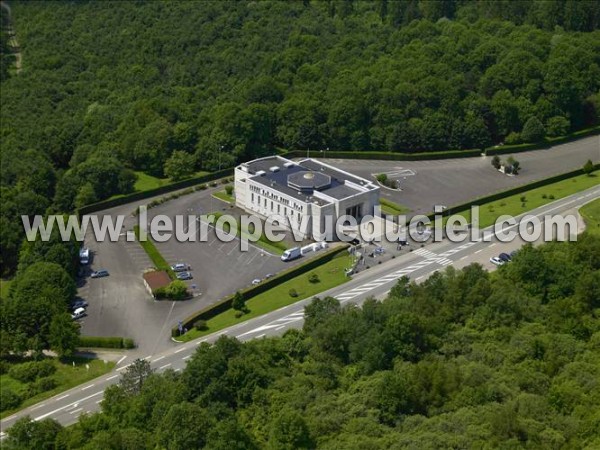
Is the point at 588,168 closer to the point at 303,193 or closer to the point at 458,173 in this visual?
the point at 458,173

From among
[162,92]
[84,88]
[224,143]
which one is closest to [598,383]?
[224,143]

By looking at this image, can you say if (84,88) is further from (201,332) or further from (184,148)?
(201,332)

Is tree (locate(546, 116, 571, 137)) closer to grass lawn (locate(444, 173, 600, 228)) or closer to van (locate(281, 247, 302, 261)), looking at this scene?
grass lawn (locate(444, 173, 600, 228))

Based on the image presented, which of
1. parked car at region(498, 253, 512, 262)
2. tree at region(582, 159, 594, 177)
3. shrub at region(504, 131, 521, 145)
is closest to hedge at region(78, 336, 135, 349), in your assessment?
parked car at region(498, 253, 512, 262)

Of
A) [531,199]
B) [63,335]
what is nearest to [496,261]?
[531,199]

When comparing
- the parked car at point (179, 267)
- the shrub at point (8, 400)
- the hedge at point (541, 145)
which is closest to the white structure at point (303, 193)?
the parked car at point (179, 267)

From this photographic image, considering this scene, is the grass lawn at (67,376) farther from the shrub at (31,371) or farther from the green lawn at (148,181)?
the green lawn at (148,181)

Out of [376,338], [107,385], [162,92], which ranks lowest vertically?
[107,385]
